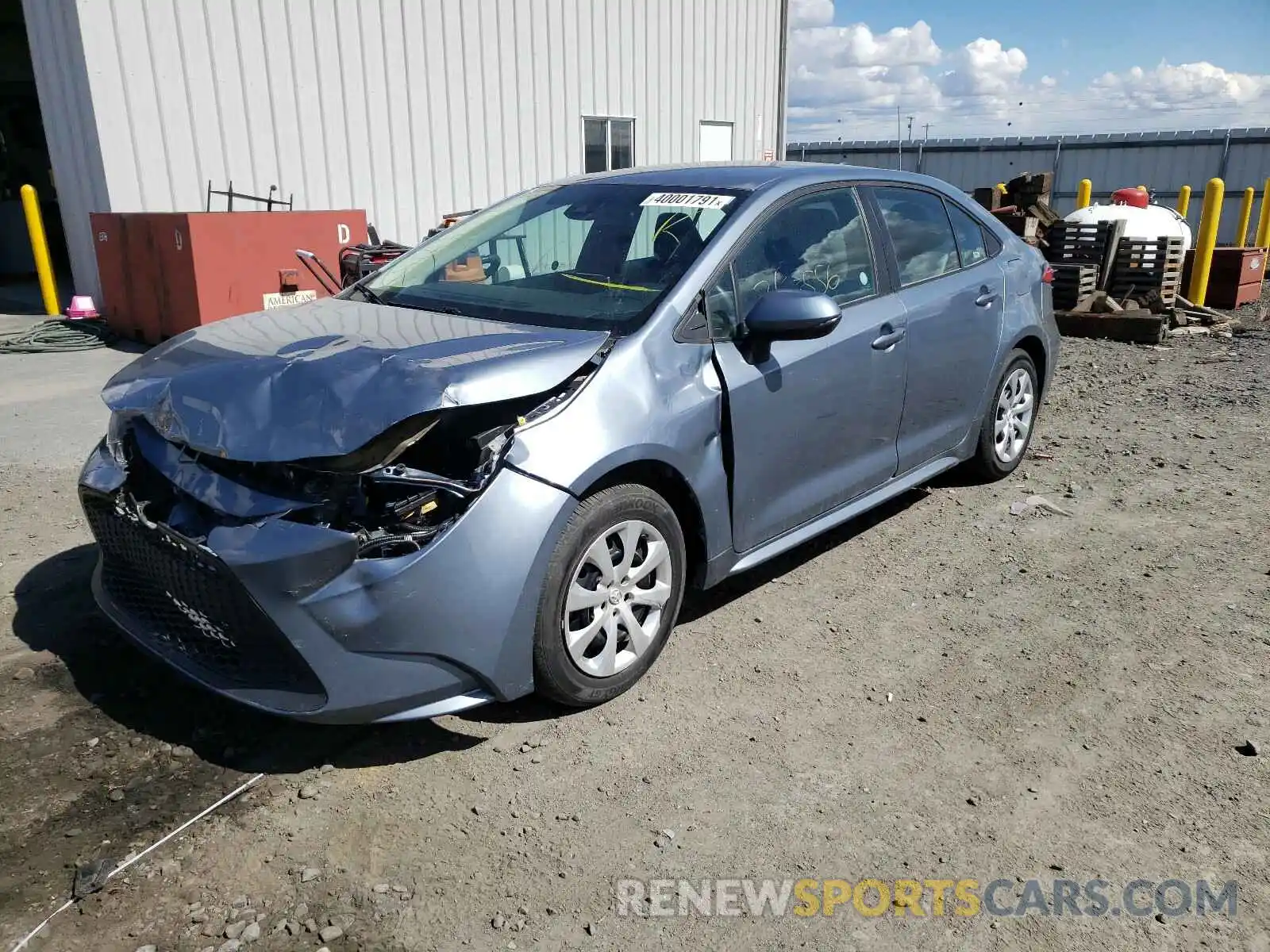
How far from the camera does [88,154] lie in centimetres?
1033

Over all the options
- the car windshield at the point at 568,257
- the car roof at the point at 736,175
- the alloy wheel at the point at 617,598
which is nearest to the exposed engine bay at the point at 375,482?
the alloy wheel at the point at 617,598

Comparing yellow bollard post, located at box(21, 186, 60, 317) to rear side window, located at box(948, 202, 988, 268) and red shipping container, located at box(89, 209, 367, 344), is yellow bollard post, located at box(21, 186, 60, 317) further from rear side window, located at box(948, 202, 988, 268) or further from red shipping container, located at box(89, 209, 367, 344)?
rear side window, located at box(948, 202, 988, 268)

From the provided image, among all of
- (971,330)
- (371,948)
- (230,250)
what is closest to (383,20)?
(230,250)

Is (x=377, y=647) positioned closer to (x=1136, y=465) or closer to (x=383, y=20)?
(x=1136, y=465)

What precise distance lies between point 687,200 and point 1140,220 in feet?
29.5

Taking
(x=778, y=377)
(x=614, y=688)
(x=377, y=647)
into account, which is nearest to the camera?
(x=377, y=647)

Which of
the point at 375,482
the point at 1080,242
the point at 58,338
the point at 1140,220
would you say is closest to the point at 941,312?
the point at 375,482

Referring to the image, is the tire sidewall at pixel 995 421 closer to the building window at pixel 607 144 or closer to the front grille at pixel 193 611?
the front grille at pixel 193 611

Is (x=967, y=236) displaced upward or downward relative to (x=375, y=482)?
upward

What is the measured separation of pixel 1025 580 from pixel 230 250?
740cm

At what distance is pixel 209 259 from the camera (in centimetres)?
874

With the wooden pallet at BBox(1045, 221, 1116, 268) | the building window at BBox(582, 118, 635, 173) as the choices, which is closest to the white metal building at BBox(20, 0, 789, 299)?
the building window at BBox(582, 118, 635, 173)

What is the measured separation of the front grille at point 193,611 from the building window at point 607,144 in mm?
12187

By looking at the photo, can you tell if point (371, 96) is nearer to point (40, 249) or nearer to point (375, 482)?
point (40, 249)
